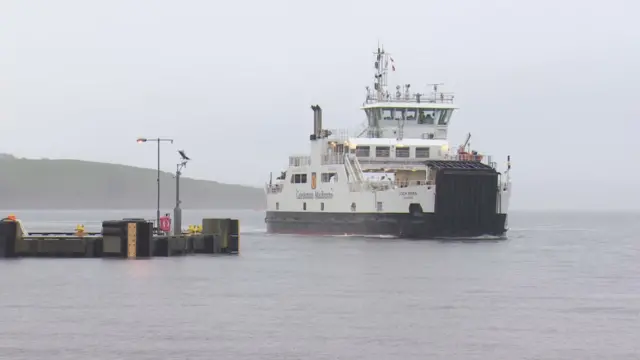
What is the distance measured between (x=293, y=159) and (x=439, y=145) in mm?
13047

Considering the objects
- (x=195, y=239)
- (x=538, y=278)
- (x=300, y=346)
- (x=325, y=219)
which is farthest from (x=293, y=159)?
(x=300, y=346)

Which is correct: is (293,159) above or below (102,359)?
above

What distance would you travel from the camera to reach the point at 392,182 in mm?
77625

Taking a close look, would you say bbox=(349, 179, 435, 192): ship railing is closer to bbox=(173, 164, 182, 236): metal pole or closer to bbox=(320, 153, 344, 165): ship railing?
bbox=(320, 153, 344, 165): ship railing

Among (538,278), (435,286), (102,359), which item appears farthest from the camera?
(538,278)

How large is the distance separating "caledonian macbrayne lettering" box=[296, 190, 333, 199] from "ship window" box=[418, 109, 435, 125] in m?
9.09

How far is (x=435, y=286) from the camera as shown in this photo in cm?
4888

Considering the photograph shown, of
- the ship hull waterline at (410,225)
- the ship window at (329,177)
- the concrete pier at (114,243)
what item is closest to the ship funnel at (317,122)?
the ship window at (329,177)

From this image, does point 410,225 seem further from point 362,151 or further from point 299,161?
point 299,161

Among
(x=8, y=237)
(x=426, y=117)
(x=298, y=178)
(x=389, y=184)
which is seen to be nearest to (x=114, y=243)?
(x=8, y=237)

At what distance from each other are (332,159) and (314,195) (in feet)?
10.1

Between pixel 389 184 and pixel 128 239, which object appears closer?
pixel 128 239

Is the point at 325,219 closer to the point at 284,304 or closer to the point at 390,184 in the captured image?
the point at 390,184

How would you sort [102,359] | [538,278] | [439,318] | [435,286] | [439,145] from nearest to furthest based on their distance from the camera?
[102,359] → [439,318] → [435,286] → [538,278] → [439,145]
